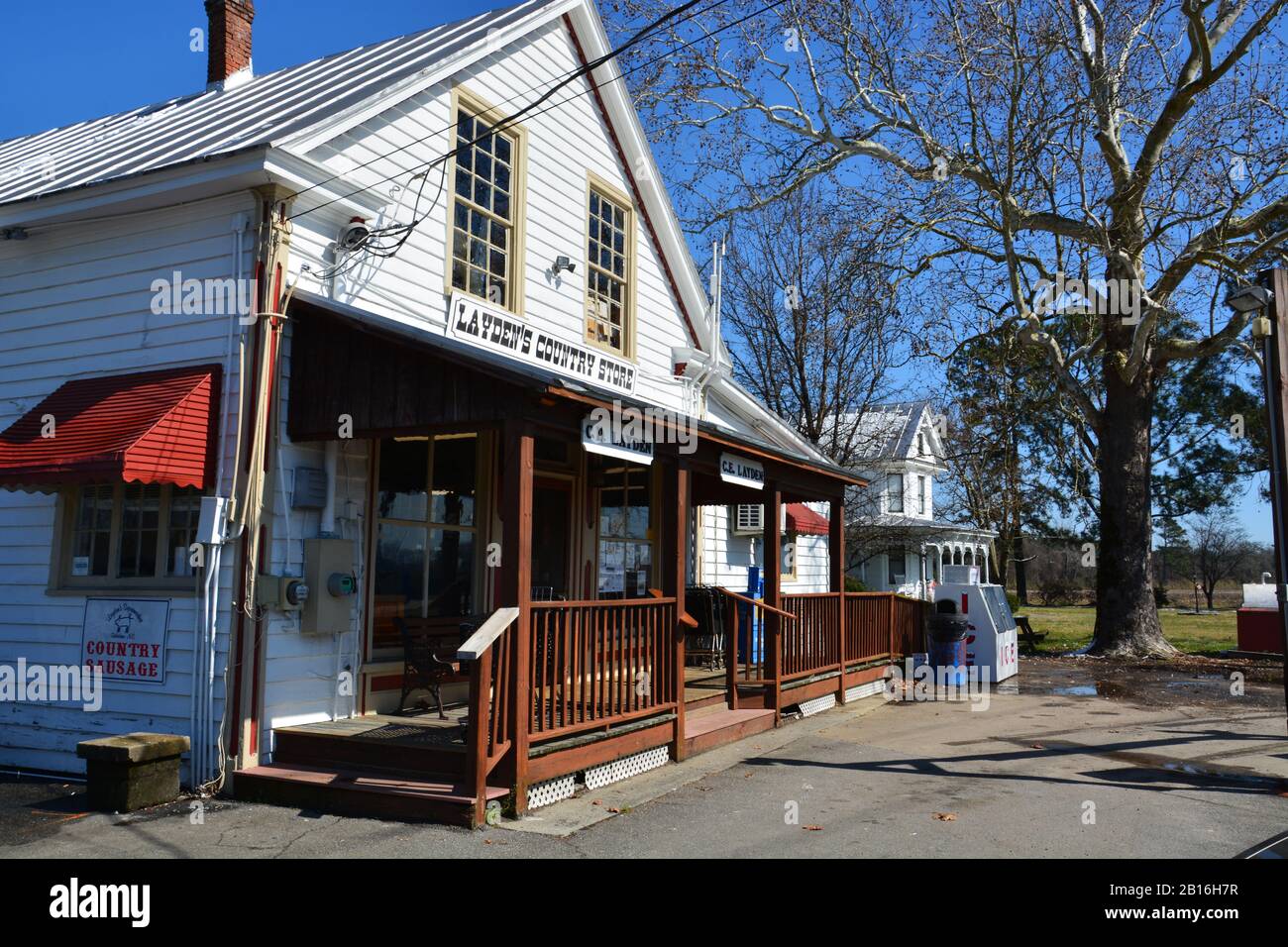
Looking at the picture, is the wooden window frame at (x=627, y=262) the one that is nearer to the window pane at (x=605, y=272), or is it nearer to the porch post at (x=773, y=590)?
the window pane at (x=605, y=272)

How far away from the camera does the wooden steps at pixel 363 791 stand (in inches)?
256

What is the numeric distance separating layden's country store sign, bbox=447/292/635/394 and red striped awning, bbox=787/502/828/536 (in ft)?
20.5

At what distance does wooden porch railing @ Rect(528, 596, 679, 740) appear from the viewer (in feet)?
24.0

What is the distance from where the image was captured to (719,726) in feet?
32.2

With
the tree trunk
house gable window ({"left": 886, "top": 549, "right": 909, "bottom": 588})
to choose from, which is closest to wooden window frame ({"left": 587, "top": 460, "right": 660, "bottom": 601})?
the tree trunk

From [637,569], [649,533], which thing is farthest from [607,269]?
[637,569]

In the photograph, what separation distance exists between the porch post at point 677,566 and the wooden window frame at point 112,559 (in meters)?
3.85

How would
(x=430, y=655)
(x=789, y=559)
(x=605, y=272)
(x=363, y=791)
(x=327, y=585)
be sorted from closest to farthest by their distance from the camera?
(x=363, y=791) < (x=327, y=585) < (x=430, y=655) < (x=605, y=272) < (x=789, y=559)

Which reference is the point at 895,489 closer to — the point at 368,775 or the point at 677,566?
the point at 677,566

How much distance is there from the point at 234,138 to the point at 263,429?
2.69 metres

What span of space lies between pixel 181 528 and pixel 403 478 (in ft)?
6.17
